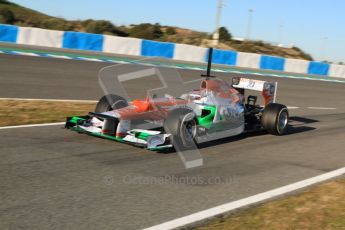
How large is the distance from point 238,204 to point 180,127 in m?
2.30

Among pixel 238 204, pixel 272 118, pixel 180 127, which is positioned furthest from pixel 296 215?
pixel 272 118

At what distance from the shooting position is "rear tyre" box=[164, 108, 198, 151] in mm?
7133

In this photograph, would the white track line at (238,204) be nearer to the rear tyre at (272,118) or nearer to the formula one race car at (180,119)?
the formula one race car at (180,119)

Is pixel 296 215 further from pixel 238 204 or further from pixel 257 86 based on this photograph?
pixel 257 86

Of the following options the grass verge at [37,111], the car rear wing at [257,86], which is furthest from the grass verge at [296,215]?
the grass verge at [37,111]

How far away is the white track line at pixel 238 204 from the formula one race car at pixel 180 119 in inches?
76.3

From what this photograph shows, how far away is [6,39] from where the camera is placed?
2508cm

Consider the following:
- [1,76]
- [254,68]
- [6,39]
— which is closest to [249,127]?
[1,76]

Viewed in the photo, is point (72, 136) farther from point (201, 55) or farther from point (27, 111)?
point (201, 55)

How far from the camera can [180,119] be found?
23.5 ft

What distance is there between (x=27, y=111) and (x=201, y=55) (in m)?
23.0

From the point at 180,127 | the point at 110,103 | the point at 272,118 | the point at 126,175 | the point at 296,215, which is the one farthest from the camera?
the point at 272,118

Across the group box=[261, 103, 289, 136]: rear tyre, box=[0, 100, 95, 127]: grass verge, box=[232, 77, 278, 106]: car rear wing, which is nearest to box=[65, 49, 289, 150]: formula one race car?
box=[261, 103, 289, 136]: rear tyre

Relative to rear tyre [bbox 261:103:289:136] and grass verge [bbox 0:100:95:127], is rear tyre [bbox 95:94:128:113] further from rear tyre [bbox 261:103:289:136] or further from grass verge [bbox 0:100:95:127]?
rear tyre [bbox 261:103:289:136]
